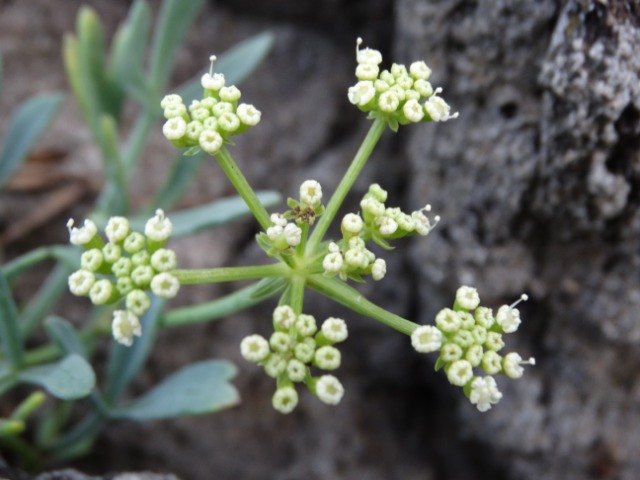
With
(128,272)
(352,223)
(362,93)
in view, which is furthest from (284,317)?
(362,93)

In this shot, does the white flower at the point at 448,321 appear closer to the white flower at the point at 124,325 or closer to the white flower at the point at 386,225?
the white flower at the point at 386,225

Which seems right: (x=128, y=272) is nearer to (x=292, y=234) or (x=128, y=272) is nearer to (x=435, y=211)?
(x=292, y=234)

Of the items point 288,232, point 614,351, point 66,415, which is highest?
point 614,351

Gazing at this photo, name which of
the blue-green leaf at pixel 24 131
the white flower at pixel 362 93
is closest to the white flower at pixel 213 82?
the white flower at pixel 362 93

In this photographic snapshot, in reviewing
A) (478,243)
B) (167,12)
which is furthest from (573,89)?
(167,12)

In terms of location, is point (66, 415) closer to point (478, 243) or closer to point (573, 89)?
point (478, 243)
